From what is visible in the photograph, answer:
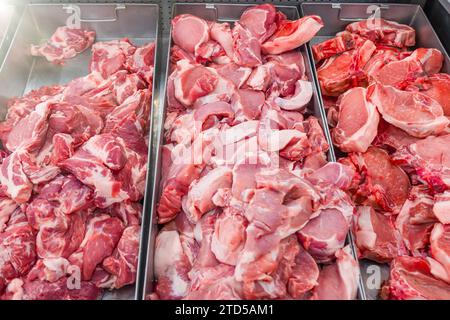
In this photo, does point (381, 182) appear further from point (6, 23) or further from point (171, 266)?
point (6, 23)

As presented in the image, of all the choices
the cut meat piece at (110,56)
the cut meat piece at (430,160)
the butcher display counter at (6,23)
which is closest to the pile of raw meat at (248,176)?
the cut meat piece at (110,56)

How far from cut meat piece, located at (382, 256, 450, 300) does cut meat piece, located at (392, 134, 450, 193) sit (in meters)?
0.48

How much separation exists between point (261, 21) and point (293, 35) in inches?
10.5

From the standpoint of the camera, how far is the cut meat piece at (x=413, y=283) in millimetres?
1911

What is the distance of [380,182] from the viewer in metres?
2.34

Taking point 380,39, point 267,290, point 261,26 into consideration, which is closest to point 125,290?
point 267,290

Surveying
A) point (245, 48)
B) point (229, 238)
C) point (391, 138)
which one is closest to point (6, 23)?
point (245, 48)

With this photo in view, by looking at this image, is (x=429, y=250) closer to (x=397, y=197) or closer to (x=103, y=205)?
(x=397, y=197)

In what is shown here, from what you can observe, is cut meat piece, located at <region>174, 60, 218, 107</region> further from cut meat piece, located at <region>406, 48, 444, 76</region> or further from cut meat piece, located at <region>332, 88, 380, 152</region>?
cut meat piece, located at <region>406, 48, 444, 76</region>

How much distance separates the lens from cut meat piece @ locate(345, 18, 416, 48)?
2.98 meters

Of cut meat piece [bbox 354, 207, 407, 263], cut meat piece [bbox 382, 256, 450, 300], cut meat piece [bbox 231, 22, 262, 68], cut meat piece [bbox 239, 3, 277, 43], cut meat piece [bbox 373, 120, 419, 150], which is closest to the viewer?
cut meat piece [bbox 382, 256, 450, 300]

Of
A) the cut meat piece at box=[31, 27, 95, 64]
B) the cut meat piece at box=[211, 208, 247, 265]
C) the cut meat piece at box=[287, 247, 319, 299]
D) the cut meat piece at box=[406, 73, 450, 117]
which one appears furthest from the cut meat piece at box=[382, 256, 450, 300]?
the cut meat piece at box=[31, 27, 95, 64]

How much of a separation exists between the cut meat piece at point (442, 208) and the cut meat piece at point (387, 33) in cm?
142

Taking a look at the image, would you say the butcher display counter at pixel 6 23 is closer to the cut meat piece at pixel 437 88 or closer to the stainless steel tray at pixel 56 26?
the stainless steel tray at pixel 56 26
